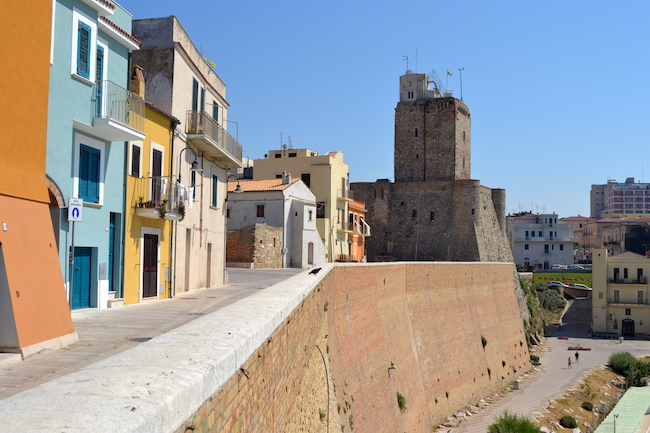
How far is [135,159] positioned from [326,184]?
2799cm

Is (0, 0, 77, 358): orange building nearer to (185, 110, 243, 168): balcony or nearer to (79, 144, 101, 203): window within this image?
(79, 144, 101, 203): window

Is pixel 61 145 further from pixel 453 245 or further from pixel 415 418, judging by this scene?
pixel 453 245

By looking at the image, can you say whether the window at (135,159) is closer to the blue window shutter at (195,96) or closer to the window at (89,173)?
the window at (89,173)

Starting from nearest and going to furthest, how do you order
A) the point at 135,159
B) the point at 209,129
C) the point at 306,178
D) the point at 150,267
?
1. the point at 135,159
2. the point at 150,267
3. the point at 209,129
4. the point at 306,178

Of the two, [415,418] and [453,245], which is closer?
[415,418]

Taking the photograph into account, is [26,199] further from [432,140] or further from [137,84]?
[432,140]

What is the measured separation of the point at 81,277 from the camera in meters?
12.2

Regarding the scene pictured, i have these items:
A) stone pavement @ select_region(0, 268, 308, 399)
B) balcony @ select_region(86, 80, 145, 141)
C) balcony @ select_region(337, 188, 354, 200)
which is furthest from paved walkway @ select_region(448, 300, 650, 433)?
balcony @ select_region(337, 188, 354, 200)

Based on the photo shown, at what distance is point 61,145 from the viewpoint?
35.3 feet

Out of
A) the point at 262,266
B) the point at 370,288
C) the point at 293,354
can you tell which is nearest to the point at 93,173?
the point at 293,354

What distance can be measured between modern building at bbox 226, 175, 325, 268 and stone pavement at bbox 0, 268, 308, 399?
1750 cm

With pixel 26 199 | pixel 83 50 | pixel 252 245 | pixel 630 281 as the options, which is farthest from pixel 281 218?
pixel 630 281

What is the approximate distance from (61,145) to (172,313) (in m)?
3.86

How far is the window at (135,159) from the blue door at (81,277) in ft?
7.75
